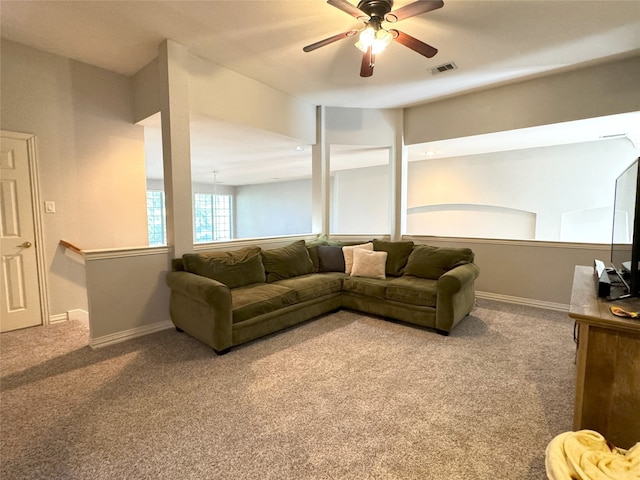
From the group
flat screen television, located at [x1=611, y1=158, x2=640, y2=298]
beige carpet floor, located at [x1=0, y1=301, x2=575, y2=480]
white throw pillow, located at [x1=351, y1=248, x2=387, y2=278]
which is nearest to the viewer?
beige carpet floor, located at [x1=0, y1=301, x2=575, y2=480]

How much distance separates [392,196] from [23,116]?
469 centimetres

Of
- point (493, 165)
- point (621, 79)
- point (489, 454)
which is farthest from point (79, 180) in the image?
point (493, 165)

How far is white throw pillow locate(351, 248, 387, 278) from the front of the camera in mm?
3766

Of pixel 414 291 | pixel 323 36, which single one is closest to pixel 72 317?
pixel 414 291

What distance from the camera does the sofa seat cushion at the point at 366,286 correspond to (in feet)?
11.2

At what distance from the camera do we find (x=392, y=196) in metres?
5.07

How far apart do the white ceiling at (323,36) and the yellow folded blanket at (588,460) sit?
2.91 metres

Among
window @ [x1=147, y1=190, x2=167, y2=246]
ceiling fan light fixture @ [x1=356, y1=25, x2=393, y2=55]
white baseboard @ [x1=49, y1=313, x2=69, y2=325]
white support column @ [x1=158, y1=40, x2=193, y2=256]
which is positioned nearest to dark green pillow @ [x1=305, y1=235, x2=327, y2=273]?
white support column @ [x1=158, y1=40, x2=193, y2=256]

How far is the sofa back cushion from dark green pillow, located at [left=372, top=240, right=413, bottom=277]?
22.4 inches

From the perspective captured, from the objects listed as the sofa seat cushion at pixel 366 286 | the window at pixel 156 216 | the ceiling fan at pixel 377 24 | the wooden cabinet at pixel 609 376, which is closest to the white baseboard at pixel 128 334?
the sofa seat cushion at pixel 366 286

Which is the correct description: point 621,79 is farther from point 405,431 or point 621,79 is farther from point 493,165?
point 405,431

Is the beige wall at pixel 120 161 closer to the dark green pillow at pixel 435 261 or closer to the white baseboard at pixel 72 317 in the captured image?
the white baseboard at pixel 72 317

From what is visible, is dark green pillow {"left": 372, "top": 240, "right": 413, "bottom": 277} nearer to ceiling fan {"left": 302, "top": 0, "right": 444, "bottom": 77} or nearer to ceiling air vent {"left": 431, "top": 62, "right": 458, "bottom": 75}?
ceiling air vent {"left": 431, "top": 62, "right": 458, "bottom": 75}

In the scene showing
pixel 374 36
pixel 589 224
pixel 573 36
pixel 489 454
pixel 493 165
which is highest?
pixel 573 36
